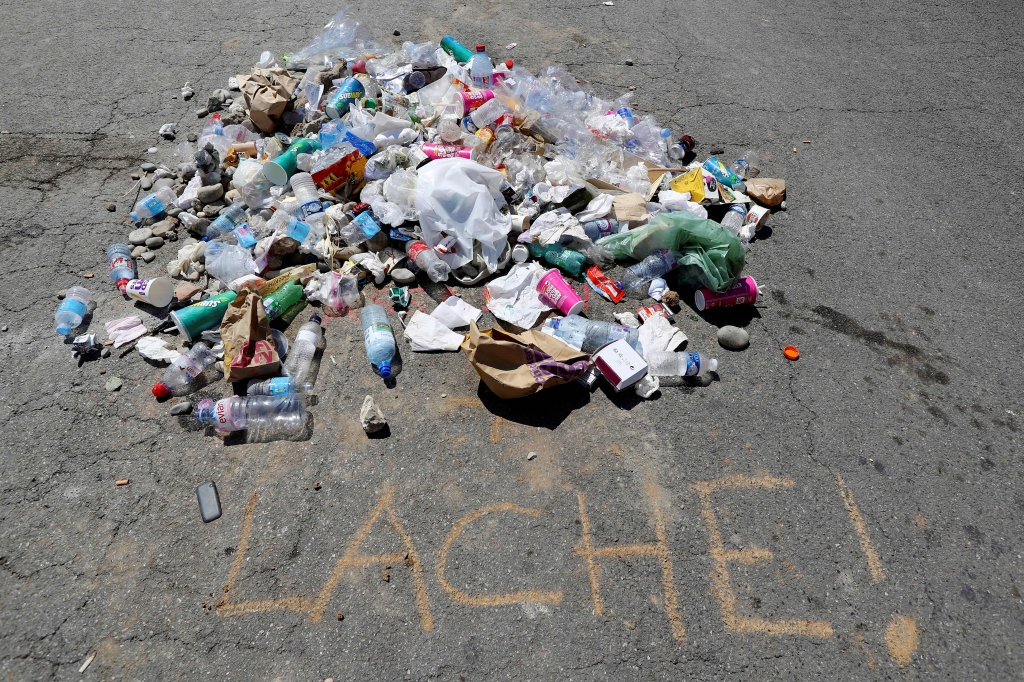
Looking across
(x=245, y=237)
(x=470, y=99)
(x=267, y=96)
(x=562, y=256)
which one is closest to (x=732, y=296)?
(x=562, y=256)

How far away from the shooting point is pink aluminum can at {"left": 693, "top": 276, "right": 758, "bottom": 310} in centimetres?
358

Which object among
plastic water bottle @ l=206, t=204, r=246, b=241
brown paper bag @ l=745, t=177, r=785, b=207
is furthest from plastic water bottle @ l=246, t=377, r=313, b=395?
brown paper bag @ l=745, t=177, r=785, b=207

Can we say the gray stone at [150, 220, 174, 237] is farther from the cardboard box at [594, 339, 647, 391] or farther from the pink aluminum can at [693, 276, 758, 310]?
the pink aluminum can at [693, 276, 758, 310]

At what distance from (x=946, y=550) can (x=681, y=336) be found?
168 centimetres

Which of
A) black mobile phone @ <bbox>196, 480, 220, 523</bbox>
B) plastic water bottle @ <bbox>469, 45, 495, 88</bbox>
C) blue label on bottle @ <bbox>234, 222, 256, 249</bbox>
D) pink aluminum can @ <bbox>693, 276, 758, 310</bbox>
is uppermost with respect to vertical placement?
plastic water bottle @ <bbox>469, 45, 495, 88</bbox>

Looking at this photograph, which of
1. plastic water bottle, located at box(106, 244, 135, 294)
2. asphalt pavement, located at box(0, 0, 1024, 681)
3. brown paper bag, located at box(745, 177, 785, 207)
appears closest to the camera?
asphalt pavement, located at box(0, 0, 1024, 681)

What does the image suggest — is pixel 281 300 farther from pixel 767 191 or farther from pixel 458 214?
pixel 767 191

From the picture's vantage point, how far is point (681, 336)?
11.3 feet

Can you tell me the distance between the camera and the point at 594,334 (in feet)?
11.2

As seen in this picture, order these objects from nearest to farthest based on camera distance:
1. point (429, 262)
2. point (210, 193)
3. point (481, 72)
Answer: point (429, 262) < point (210, 193) < point (481, 72)

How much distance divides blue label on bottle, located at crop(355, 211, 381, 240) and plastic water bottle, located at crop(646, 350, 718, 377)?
2.03 m

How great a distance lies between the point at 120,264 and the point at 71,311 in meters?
0.50

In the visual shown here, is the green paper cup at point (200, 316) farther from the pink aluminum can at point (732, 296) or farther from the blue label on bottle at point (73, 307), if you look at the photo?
the pink aluminum can at point (732, 296)

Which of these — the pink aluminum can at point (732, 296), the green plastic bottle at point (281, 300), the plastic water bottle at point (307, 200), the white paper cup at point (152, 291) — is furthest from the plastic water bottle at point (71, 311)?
the pink aluminum can at point (732, 296)
